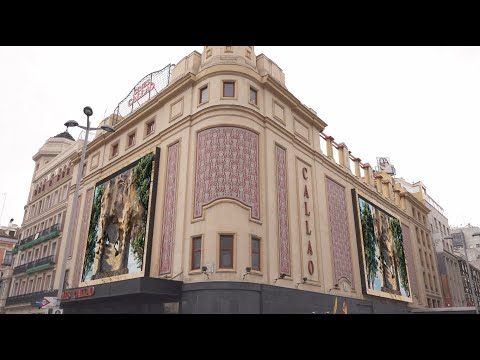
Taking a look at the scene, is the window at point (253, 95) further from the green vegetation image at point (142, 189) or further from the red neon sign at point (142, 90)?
the red neon sign at point (142, 90)

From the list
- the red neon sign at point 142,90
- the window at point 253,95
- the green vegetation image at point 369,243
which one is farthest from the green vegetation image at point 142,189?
the green vegetation image at point 369,243

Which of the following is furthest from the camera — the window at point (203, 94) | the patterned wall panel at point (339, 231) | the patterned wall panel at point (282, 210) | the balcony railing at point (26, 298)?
the balcony railing at point (26, 298)

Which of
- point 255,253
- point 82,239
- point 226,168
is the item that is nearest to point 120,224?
point 82,239

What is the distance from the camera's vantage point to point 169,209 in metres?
26.6

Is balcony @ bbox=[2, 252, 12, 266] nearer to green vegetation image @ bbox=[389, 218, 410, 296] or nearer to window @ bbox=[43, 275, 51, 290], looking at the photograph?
window @ bbox=[43, 275, 51, 290]

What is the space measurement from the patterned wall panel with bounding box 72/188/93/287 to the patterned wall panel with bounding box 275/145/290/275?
1811cm

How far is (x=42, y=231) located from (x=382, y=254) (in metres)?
38.0

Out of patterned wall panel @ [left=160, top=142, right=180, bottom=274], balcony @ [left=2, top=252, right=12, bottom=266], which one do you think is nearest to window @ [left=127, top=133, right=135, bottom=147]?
patterned wall panel @ [left=160, top=142, right=180, bottom=274]

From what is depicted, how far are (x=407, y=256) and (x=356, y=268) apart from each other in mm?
16455

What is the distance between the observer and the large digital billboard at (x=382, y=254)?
36312 millimetres

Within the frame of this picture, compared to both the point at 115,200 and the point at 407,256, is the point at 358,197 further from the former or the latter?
the point at 115,200

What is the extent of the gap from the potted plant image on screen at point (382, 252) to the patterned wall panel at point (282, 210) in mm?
12534

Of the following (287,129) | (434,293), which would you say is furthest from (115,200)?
(434,293)
